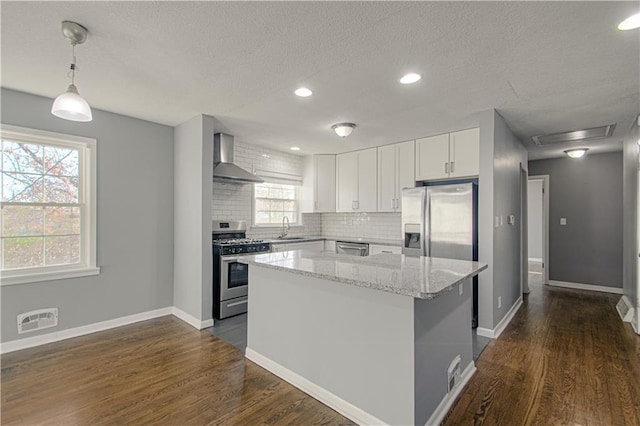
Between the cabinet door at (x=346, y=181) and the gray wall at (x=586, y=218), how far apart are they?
368 cm

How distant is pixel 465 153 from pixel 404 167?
0.90 m

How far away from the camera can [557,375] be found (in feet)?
8.29

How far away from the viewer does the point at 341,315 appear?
208 cm

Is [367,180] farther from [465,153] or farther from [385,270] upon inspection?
[385,270]

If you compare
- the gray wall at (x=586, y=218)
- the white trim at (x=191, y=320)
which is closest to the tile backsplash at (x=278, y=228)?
the white trim at (x=191, y=320)

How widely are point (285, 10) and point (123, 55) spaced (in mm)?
1314

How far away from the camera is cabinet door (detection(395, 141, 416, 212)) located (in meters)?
4.45

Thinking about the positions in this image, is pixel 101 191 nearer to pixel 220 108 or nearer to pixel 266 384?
pixel 220 108

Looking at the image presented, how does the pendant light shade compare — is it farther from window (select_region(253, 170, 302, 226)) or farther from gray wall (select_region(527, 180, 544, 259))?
gray wall (select_region(527, 180, 544, 259))

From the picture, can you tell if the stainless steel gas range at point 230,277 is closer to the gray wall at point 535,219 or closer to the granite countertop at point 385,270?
the granite countertop at point 385,270

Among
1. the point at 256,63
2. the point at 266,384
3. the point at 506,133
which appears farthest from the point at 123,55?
the point at 506,133

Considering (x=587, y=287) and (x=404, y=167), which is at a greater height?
(x=404, y=167)

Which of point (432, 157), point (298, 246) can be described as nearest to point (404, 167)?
point (432, 157)

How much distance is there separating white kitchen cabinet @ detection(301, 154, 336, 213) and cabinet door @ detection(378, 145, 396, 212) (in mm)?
944
